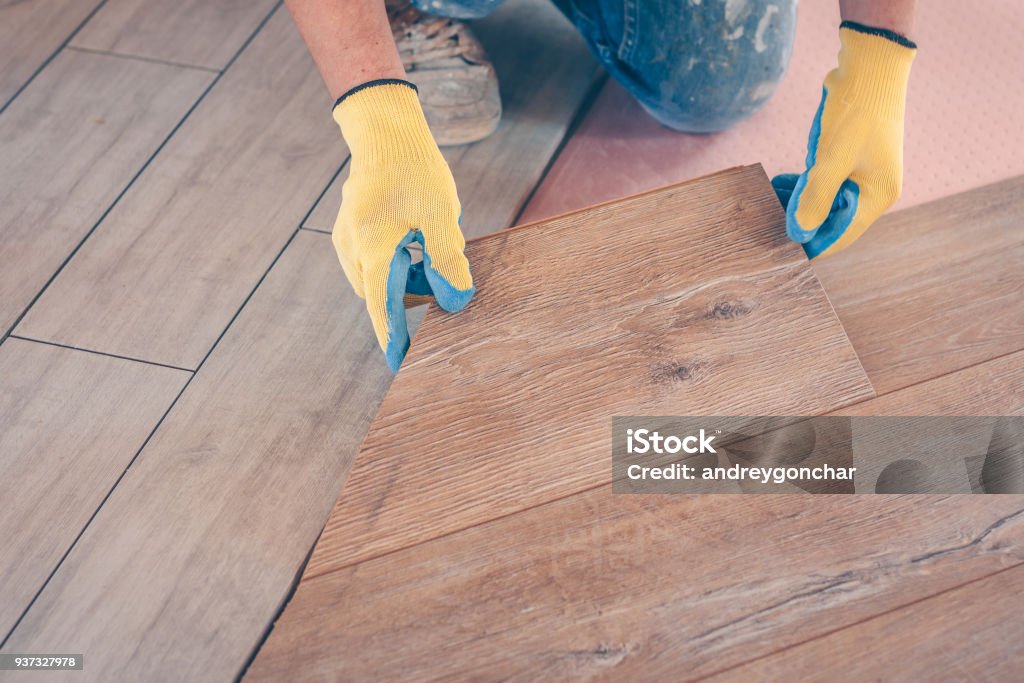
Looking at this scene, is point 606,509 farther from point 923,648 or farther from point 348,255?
point 348,255

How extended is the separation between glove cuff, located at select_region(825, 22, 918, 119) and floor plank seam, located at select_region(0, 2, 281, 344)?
3.77ft

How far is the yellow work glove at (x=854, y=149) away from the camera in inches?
Answer: 42.8

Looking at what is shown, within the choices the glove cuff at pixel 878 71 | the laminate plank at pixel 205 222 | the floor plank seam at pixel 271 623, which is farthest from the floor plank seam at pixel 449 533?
the glove cuff at pixel 878 71

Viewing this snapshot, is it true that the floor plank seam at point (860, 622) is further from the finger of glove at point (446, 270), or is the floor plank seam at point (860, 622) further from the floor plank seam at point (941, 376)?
the finger of glove at point (446, 270)

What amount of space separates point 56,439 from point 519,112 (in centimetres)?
96

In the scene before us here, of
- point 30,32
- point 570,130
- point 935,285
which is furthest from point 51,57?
point 935,285

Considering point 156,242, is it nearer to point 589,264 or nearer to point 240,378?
point 240,378

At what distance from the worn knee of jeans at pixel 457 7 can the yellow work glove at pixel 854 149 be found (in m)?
0.60

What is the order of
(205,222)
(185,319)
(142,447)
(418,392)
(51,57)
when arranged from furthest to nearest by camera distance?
(51,57)
(205,222)
(185,319)
(142,447)
(418,392)

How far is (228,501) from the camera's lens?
3.69 ft

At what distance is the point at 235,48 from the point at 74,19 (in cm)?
36

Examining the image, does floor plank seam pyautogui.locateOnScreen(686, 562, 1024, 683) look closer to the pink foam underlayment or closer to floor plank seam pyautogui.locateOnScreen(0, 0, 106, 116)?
the pink foam underlayment

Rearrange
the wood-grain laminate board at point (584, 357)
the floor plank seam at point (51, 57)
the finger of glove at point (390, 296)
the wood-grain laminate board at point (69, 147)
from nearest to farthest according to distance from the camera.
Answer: the wood-grain laminate board at point (584, 357) → the finger of glove at point (390, 296) → the wood-grain laminate board at point (69, 147) → the floor plank seam at point (51, 57)

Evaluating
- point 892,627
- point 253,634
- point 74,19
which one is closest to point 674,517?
point 892,627
